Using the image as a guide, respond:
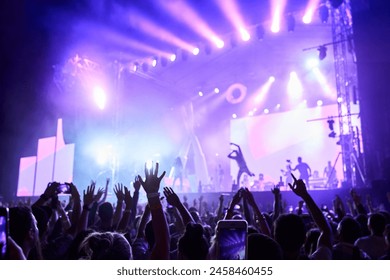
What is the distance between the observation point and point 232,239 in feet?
5.34

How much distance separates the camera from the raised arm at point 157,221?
1.76 m

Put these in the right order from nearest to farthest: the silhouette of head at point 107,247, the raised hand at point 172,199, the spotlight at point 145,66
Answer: the silhouette of head at point 107,247 < the raised hand at point 172,199 < the spotlight at point 145,66

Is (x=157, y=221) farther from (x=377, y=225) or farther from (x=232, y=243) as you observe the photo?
(x=377, y=225)

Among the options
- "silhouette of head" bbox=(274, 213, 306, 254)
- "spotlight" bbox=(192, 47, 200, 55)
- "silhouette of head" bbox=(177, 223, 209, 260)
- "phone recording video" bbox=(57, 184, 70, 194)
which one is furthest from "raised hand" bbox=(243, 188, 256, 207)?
"spotlight" bbox=(192, 47, 200, 55)

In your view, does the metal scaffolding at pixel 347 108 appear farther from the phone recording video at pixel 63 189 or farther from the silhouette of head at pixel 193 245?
the silhouette of head at pixel 193 245

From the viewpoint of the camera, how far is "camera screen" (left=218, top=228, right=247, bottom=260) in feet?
5.26

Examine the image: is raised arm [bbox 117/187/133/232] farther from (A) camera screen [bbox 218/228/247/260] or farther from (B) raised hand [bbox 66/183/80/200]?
(A) camera screen [bbox 218/228/247/260]

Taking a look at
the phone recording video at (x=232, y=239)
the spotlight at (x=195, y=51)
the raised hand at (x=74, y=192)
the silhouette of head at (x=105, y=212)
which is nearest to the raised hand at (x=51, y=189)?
the raised hand at (x=74, y=192)

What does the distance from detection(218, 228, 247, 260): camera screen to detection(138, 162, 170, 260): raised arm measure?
291mm

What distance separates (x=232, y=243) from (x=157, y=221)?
408mm

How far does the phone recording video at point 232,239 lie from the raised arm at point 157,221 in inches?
11.1

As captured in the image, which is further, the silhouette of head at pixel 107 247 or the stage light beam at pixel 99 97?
the stage light beam at pixel 99 97

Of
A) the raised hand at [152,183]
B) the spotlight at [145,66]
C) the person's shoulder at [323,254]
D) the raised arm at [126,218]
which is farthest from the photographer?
the spotlight at [145,66]

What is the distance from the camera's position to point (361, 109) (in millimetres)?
9383
